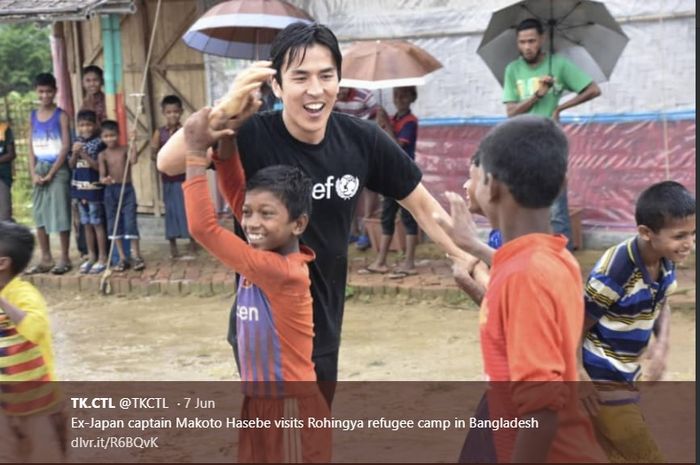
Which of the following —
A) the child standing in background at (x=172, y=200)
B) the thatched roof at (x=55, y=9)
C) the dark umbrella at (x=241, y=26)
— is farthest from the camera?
the child standing in background at (x=172, y=200)

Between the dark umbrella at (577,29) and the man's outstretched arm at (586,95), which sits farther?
the dark umbrella at (577,29)

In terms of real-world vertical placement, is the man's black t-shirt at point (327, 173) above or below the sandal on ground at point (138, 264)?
above

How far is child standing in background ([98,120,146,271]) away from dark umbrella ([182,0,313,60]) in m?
1.04

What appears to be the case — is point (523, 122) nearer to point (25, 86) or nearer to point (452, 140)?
point (452, 140)

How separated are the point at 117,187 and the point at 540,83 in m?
3.63

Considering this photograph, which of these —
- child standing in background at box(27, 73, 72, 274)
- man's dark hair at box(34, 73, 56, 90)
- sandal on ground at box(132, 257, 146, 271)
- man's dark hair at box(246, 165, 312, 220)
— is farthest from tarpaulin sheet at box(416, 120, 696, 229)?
man's dark hair at box(246, 165, 312, 220)

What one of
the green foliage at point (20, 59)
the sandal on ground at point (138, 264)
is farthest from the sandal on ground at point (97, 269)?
A: the green foliage at point (20, 59)

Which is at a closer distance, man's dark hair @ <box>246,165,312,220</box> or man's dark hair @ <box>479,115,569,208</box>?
man's dark hair @ <box>479,115,569,208</box>

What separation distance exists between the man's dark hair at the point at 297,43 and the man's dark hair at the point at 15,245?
3.79 ft

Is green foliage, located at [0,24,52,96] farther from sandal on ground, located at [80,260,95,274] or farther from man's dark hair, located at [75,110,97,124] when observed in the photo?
sandal on ground, located at [80,260,95,274]

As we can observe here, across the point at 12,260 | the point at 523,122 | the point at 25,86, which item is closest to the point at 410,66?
the point at 12,260

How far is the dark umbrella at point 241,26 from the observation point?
7.39 metres

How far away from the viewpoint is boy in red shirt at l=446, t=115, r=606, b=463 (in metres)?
1.95

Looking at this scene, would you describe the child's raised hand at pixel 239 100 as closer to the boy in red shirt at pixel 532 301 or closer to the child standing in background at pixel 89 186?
the boy in red shirt at pixel 532 301
